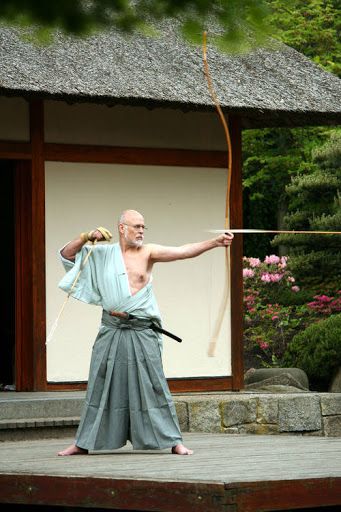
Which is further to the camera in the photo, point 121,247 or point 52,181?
point 52,181

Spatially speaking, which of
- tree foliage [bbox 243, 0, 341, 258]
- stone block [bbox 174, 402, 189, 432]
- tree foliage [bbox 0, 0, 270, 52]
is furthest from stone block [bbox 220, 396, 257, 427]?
tree foliage [bbox 243, 0, 341, 258]

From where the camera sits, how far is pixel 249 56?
11000mm

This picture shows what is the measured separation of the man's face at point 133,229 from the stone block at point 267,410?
2.83 m

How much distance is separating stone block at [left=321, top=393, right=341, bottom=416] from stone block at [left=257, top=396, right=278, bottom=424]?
1.41ft

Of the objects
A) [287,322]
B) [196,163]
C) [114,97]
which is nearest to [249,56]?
[196,163]

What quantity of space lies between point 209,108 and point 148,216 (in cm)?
97

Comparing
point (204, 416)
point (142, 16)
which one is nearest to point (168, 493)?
point (142, 16)

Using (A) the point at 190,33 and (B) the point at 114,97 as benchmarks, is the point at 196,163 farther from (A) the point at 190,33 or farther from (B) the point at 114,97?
(A) the point at 190,33

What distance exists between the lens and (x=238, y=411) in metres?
9.95

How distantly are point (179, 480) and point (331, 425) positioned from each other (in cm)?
453

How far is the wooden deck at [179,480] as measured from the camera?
5.91 meters

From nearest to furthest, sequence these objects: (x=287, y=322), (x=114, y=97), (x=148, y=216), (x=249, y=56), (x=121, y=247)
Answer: (x=121, y=247) < (x=114, y=97) < (x=148, y=216) < (x=249, y=56) < (x=287, y=322)

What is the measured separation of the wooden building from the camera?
9805 millimetres

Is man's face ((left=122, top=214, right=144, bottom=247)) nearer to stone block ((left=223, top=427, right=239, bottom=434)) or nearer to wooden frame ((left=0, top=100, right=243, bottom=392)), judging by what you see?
wooden frame ((left=0, top=100, right=243, bottom=392))
